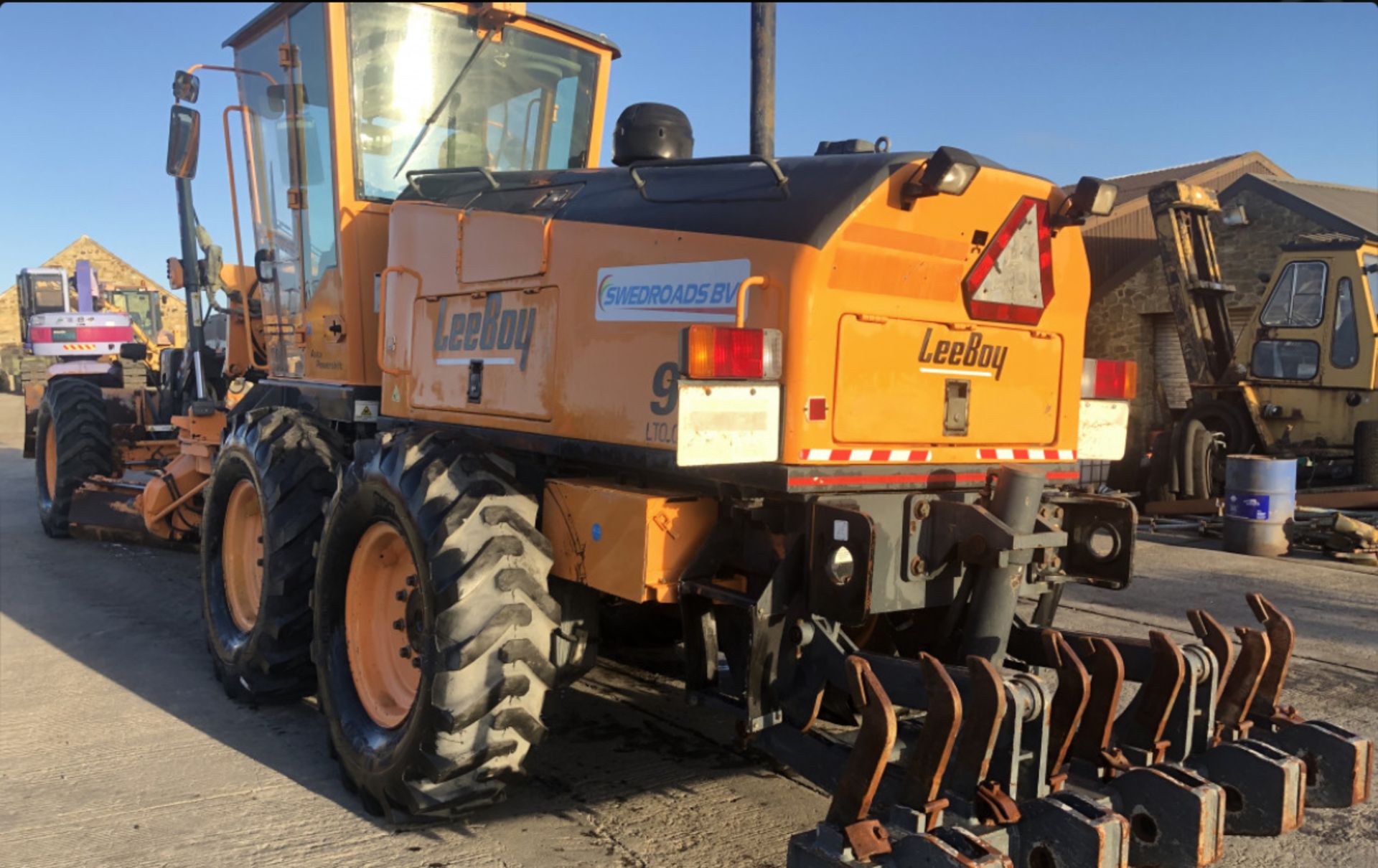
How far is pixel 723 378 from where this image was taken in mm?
2816

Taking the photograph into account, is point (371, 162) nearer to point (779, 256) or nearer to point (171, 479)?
point (779, 256)

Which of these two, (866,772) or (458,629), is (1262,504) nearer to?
(866,772)

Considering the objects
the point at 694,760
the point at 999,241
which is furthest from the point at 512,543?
the point at 999,241

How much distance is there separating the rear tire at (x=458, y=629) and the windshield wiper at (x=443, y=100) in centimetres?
176

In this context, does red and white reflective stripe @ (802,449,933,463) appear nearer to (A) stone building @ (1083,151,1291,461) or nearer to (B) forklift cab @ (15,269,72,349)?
(A) stone building @ (1083,151,1291,461)

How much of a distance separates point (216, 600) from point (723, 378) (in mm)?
3456

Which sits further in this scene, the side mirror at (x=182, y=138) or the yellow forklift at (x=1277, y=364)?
the yellow forklift at (x=1277, y=364)

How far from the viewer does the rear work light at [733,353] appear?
2.77 m

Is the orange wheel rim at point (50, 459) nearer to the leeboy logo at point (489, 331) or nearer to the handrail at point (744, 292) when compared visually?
the leeboy logo at point (489, 331)

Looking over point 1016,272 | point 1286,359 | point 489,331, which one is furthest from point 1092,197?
point 1286,359

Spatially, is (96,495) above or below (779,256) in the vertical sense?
below

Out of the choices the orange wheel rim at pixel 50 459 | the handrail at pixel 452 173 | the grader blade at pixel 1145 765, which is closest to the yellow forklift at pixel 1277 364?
the grader blade at pixel 1145 765

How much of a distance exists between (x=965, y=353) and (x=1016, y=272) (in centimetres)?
33

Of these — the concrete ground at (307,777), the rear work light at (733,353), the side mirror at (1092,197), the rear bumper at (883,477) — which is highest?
the side mirror at (1092,197)
